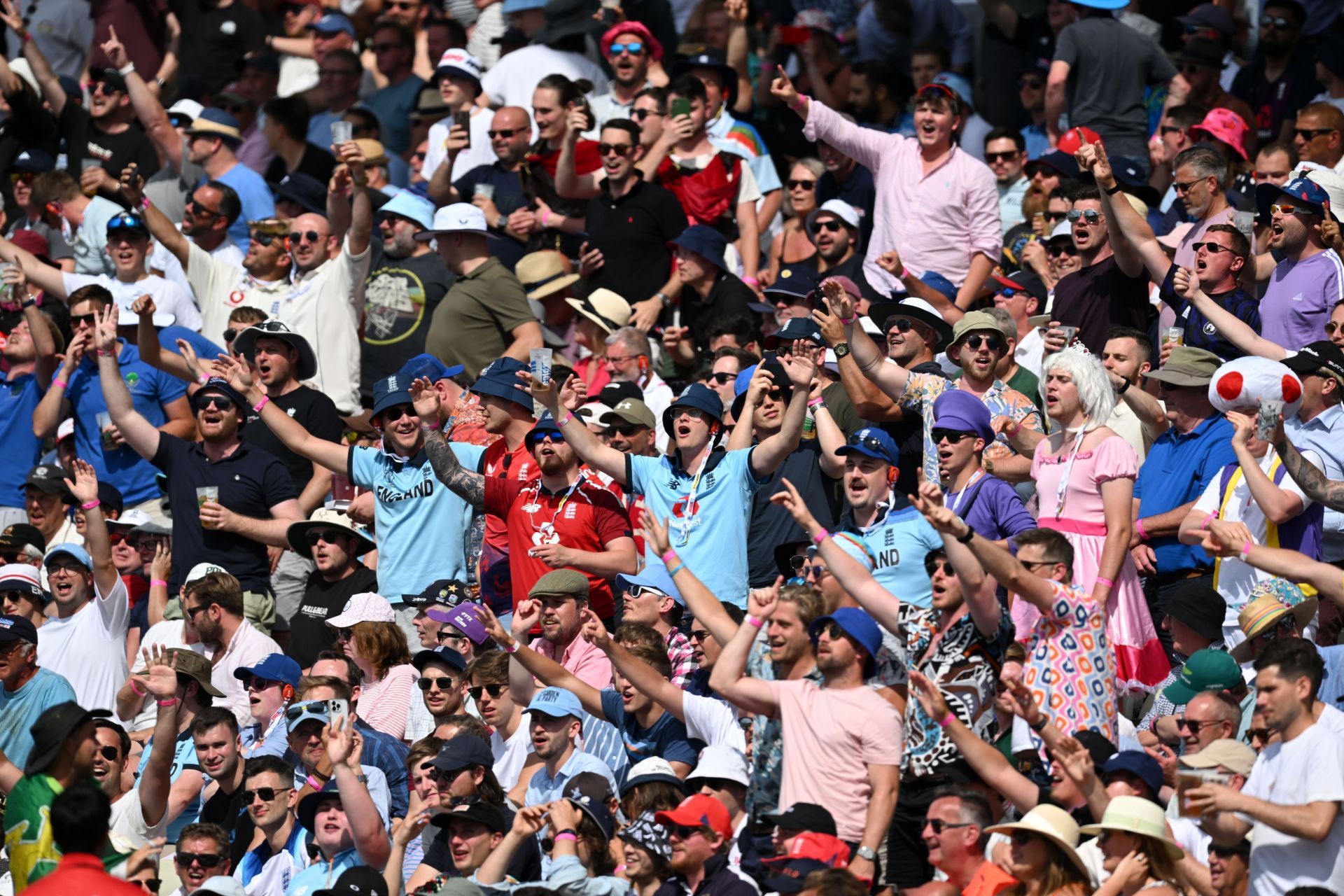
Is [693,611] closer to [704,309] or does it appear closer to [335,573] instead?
[335,573]

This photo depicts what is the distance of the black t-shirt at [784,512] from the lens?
10375mm

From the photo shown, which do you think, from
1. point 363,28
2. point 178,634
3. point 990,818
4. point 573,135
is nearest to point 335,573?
point 178,634

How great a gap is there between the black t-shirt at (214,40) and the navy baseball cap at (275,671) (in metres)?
8.74

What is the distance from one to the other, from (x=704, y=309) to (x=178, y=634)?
3924mm

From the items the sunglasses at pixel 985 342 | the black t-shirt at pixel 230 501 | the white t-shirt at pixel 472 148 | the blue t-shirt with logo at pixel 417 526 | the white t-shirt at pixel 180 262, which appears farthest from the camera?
the white t-shirt at pixel 472 148

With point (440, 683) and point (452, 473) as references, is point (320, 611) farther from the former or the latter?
point (440, 683)

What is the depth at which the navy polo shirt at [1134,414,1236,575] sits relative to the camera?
375 inches

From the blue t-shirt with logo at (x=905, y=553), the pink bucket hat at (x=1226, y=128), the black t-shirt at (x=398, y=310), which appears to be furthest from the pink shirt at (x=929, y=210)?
the blue t-shirt with logo at (x=905, y=553)

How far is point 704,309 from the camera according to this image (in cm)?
1296

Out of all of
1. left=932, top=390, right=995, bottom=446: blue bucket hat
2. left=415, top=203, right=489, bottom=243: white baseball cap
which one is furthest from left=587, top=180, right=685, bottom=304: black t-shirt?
left=932, top=390, right=995, bottom=446: blue bucket hat

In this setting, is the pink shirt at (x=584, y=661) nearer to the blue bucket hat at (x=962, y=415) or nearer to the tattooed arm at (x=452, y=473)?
the tattooed arm at (x=452, y=473)

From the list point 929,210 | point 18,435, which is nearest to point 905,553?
point 929,210

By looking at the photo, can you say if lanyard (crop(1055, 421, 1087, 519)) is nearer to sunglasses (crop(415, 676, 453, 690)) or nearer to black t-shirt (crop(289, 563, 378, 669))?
sunglasses (crop(415, 676, 453, 690))

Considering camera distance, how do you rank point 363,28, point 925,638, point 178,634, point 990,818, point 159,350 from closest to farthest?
point 990,818 < point 925,638 < point 178,634 < point 159,350 < point 363,28
